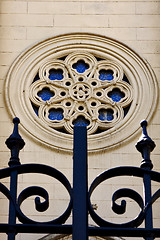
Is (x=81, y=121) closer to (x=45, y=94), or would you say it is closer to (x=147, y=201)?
(x=45, y=94)

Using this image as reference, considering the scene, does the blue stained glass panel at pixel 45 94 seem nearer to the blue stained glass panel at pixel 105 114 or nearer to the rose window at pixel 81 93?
the rose window at pixel 81 93

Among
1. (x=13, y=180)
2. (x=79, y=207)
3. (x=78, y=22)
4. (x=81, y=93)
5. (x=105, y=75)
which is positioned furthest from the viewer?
(x=78, y=22)

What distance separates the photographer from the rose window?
984cm

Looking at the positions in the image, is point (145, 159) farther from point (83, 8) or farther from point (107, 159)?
point (83, 8)

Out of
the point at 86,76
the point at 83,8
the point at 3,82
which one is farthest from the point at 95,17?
the point at 3,82

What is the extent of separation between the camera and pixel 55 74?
411 inches

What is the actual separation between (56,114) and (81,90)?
0.55 meters

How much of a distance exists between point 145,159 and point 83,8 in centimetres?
715

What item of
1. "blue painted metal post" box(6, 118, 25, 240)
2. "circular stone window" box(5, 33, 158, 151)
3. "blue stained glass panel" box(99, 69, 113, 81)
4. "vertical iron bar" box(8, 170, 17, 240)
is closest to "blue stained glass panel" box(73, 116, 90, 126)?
"circular stone window" box(5, 33, 158, 151)

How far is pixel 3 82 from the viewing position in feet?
33.1

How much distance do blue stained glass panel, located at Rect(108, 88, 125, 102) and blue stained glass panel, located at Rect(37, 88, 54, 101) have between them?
855mm

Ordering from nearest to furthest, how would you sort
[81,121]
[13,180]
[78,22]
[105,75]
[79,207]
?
[79,207]
[13,180]
[81,121]
[105,75]
[78,22]

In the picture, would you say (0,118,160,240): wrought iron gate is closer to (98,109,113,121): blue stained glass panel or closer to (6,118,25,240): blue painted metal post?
(6,118,25,240): blue painted metal post

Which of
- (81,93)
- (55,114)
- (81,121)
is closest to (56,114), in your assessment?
(55,114)
